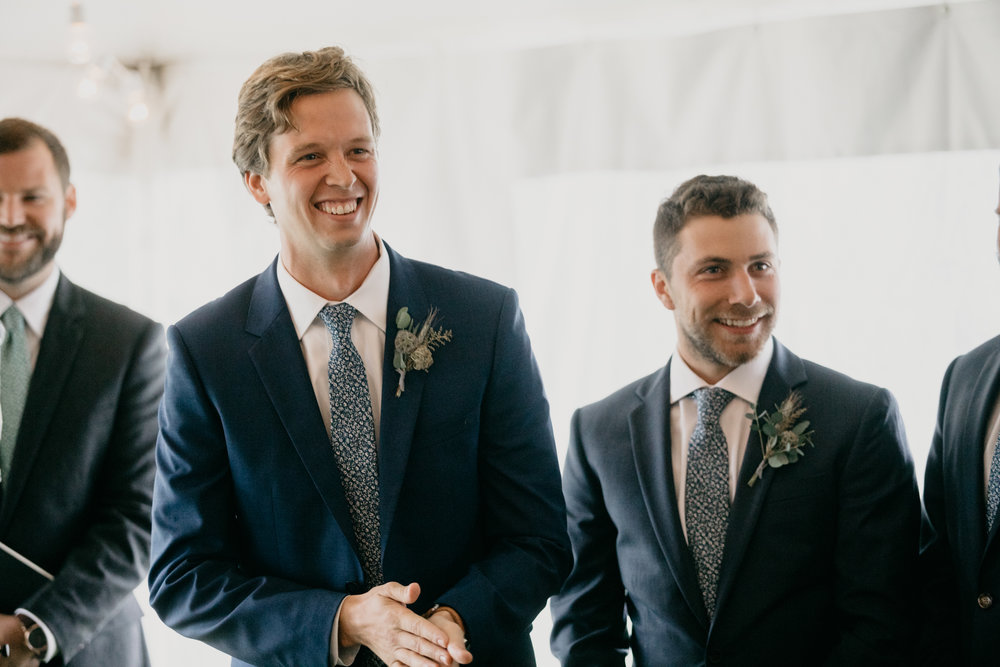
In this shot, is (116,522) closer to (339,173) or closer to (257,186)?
(257,186)

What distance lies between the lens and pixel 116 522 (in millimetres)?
2682

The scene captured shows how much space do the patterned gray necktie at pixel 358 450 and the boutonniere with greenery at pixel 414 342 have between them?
0.10 meters

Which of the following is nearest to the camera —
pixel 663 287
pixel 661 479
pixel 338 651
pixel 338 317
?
pixel 338 651

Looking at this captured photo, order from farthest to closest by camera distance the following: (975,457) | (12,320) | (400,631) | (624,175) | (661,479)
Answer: (624,175), (12,320), (661,479), (975,457), (400,631)

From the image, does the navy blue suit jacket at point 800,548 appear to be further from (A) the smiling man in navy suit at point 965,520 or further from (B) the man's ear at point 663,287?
(B) the man's ear at point 663,287

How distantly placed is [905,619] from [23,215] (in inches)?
107

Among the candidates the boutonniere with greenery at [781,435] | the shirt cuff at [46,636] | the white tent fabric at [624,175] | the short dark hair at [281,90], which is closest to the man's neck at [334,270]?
the short dark hair at [281,90]

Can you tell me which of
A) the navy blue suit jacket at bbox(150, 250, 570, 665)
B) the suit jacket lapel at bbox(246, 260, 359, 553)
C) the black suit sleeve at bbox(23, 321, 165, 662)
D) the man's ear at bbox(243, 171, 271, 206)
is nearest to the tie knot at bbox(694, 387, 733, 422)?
the navy blue suit jacket at bbox(150, 250, 570, 665)

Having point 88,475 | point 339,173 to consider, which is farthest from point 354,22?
point 88,475

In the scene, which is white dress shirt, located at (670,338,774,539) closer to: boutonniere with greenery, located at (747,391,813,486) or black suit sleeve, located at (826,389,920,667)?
boutonniere with greenery, located at (747,391,813,486)

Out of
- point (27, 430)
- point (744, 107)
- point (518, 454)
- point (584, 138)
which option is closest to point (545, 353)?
point (584, 138)

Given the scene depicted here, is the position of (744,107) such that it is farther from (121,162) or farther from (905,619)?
(121,162)

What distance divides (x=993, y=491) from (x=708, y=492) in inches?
26.6

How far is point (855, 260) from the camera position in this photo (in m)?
3.42
